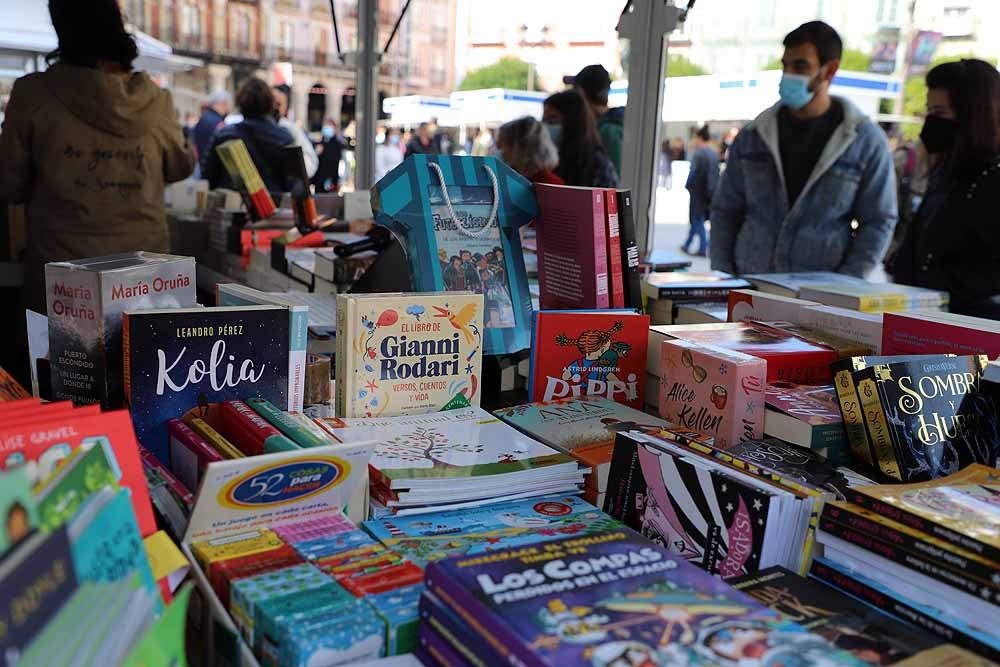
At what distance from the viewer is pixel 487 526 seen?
1.13 metres

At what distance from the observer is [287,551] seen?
3.24 feet

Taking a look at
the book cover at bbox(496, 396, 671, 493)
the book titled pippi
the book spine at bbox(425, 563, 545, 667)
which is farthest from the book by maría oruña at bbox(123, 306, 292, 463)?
the book spine at bbox(425, 563, 545, 667)

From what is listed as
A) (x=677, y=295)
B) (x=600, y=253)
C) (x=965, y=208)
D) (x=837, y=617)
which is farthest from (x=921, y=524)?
(x=965, y=208)

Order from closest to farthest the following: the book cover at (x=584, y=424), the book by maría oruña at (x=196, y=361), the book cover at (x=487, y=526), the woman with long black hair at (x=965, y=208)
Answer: the book cover at (x=487, y=526), the book by maría oruña at (x=196, y=361), the book cover at (x=584, y=424), the woman with long black hair at (x=965, y=208)

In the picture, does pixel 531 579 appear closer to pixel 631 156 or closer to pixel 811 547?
pixel 811 547

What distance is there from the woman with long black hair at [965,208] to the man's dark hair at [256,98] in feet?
10.4

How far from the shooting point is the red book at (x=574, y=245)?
1672 mm

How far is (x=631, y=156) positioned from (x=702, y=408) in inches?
77.8

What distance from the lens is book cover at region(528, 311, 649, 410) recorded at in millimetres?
1538

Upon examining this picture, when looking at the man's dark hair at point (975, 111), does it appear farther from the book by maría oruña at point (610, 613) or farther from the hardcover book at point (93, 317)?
the hardcover book at point (93, 317)

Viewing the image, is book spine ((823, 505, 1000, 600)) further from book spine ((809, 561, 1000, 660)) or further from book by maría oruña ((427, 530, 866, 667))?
book by maría oruña ((427, 530, 866, 667))

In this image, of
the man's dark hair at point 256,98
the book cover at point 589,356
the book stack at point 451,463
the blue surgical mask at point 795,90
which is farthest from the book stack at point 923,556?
the man's dark hair at point 256,98

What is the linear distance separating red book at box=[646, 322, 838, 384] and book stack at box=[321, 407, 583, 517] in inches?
14.6

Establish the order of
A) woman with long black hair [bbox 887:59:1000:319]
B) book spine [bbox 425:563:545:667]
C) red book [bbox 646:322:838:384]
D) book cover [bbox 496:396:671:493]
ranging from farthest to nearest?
1. woman with long black hair [bbox 887:59:1000:319]
2. red book [bbox 646:322:838:384]
3. book cover [bbox 496:396:671:493]
4. book spine [bbox 425:563:545:667]
